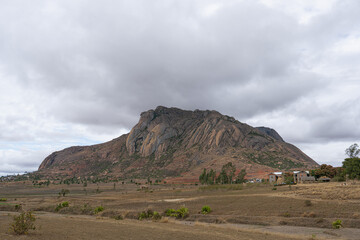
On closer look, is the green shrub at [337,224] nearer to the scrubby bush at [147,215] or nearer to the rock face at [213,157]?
the scrubby bush at [147,215]

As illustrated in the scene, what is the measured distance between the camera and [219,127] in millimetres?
189500

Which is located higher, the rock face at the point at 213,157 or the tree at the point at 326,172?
the rock face at the point at 213,157

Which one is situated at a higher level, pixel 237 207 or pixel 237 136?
pixel 237 136

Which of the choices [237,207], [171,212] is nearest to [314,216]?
[237,207]

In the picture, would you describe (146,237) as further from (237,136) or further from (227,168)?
(237,136)

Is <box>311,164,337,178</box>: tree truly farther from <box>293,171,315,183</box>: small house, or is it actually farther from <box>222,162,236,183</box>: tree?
<box>222,162,236,183</box>: tree

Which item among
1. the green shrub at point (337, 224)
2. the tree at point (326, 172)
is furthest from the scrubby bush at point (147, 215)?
the tree at point (326, 172)

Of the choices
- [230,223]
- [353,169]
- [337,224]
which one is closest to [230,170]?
[353,169]

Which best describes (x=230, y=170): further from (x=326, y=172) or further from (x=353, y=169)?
(x=353, y=169)

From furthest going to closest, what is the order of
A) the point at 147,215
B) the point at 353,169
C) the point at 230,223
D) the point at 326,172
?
the point at 326,172
the point at 353,169
the point at 147,215
the point at 230,223

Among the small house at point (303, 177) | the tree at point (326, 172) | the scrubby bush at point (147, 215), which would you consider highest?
the tree at point (326, 172)

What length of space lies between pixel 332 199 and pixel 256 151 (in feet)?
427

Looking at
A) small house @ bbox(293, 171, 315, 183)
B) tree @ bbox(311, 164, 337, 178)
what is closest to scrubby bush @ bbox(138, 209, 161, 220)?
small house @ bbox(293, 171, 315, 183)

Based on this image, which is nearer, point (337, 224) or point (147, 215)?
point (337, 224)
